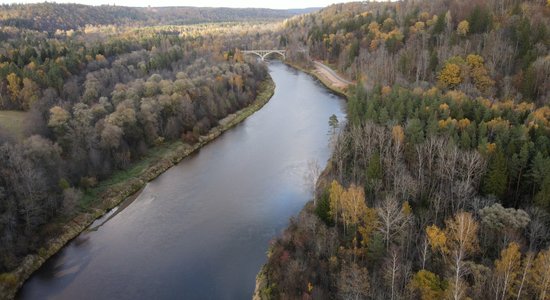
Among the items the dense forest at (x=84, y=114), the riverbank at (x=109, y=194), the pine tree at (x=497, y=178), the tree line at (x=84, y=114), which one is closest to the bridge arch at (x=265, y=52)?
the dense forest at (x=84, y=114)

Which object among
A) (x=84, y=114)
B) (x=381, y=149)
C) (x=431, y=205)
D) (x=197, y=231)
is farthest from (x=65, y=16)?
(x=431, y=205)

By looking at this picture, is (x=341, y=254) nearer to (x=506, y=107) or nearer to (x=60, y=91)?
(x=506, y=107)

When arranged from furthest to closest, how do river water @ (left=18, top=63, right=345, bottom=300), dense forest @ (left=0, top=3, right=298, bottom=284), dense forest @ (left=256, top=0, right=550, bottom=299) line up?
dense forest @ (left=0, top=3, right=298, bottom=284) → river water @ (left=18, top=63, right=345, bottom=300) → dense forest @ (left=256, top=0, right=550, bottom=299)

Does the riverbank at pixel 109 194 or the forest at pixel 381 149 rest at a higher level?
the forest at pixel 381 149

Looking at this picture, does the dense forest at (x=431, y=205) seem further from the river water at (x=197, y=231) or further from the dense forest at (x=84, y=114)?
the dense forest at (x=84, y=114)

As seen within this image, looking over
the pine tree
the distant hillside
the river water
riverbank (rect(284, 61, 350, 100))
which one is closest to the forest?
the pine tree

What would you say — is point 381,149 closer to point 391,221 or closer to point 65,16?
point 391,221

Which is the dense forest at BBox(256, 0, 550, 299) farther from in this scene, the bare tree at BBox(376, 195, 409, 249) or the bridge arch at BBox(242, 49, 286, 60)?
the bridge arch at BBox(242, 49, 286, 60)
